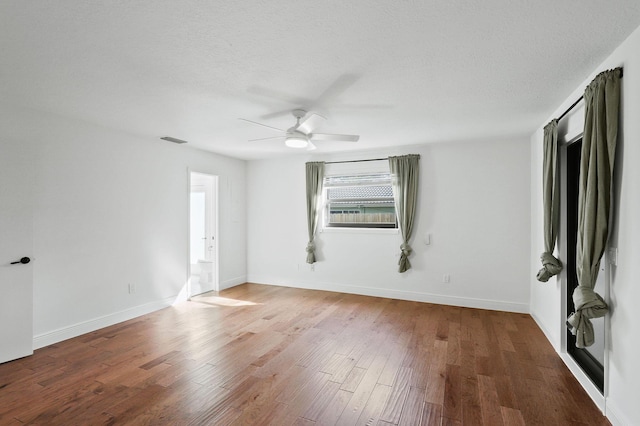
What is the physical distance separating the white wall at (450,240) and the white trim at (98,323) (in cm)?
238

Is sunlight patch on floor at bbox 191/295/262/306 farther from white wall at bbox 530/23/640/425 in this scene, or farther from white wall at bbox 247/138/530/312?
white wall at bbox 530/23/640/425

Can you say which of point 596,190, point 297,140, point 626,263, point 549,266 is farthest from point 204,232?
point 626,263

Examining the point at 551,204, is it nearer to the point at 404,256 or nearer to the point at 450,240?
the point at 450,240

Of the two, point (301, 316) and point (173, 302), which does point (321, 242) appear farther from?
point (173, 302)

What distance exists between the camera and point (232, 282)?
6242 mm

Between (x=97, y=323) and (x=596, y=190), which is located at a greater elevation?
(x=596, y=190)

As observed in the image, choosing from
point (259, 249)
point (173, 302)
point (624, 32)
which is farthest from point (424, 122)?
point (173, 302)

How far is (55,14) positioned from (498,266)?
18.0 ft

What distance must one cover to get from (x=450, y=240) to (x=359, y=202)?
1.67m

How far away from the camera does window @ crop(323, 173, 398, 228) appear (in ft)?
18.1

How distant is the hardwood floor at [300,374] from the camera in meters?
2.28

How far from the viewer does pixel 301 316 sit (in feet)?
14.7

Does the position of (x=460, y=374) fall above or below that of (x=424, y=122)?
below

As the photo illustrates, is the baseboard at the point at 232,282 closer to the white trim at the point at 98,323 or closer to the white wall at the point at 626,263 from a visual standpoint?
the white trim at the point at 98,323
